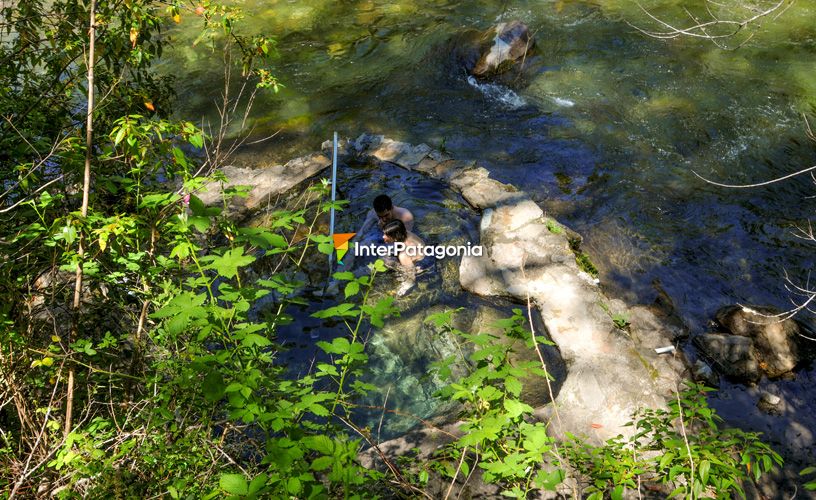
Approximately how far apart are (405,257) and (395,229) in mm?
341

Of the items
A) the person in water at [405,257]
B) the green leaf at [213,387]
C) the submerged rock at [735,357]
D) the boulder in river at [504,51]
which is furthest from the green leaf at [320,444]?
the boulder in river at [504,51]

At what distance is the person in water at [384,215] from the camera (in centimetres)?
587

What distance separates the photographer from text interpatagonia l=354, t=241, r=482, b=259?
19.4 feet

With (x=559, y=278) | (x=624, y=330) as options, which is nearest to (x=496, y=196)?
(x=559, y=278)

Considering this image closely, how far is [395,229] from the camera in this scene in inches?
228

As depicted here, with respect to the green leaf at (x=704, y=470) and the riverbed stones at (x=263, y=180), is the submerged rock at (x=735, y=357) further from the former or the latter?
the riverbed stones at (x=263, y=180)

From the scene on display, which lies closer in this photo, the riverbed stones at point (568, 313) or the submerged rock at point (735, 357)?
the riverbed stones at point (568, 313)

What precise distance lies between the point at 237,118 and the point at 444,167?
12.4ft

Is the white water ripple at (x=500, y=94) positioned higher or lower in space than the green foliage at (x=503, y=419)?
lower

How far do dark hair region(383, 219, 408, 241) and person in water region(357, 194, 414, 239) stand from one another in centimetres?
12

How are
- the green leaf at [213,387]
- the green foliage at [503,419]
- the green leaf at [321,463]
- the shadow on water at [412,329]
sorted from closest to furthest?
the green leaf at [321,463], the green leaf at [213,387], the green foliage at [503,419], the shadow on water at [412,329]

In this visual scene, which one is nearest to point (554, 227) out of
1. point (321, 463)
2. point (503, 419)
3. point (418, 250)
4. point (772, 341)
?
point (418, 250)

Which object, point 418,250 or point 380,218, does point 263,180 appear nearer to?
point 380,218

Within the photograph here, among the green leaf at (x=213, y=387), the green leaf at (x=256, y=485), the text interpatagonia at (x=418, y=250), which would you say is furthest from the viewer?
the text interpatagonia at (x=418, y=250)
